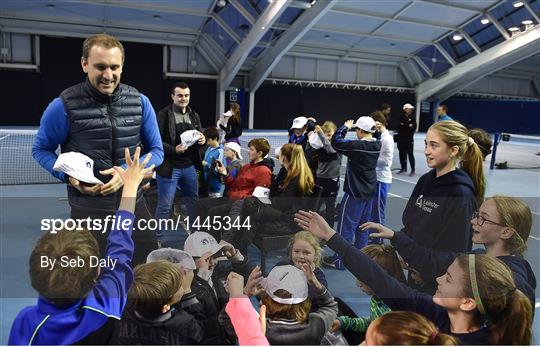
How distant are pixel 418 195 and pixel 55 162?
66.1 inches

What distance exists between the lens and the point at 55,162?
1808 mm

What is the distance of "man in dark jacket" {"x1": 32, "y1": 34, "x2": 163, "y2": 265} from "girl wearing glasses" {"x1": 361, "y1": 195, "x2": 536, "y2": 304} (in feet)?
4.21

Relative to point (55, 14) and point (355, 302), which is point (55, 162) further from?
point (55, 14)

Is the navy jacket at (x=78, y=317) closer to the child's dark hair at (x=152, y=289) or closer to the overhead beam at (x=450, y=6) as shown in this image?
the child's dark hair at (x=152, y=289)

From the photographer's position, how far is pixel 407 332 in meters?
1.13

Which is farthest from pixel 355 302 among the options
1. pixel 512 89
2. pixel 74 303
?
pixel 512 89

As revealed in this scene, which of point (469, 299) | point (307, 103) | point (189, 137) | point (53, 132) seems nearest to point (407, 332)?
point (469, 299)

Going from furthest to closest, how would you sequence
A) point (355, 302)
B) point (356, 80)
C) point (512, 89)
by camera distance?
point (512, 89), point (356, 80), point (355, 302)

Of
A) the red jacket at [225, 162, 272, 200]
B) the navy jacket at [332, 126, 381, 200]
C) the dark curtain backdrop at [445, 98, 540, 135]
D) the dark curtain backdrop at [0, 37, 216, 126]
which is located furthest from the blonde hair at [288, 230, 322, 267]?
the dark curtain backdrop at [445, 98, 540, 135]

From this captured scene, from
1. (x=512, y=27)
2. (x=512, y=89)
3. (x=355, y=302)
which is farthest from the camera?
(x=512, y=89)

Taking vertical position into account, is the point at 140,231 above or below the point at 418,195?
below

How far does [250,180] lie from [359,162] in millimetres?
872

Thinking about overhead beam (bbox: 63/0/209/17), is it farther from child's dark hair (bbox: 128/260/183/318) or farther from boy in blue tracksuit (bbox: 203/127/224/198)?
child's dark hair (bbox: 128/260/183/318)

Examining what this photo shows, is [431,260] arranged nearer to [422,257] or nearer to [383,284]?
[422,257]
